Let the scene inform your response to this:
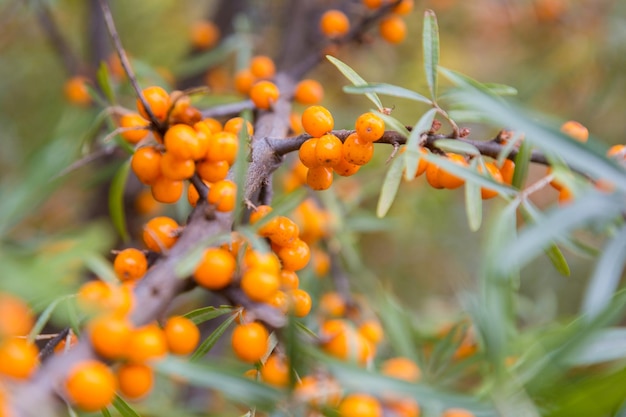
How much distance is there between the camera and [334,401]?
41 centimetres

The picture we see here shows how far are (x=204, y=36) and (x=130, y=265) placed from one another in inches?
29.7

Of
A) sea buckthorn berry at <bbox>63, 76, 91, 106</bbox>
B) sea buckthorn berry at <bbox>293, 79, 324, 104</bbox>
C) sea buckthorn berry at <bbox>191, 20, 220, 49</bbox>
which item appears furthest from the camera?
sea buckthorn berry at <bbox>191, 20, 220, 49</bbox>

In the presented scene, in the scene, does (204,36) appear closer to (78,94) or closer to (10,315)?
(78,94)

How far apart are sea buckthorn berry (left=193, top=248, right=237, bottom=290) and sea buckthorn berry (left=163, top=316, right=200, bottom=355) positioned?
0.09 ft

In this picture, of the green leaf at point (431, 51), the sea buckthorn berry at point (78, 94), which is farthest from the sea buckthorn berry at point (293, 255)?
the sea buckthorn berry at point (78, 94)

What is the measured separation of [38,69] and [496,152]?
1.30m

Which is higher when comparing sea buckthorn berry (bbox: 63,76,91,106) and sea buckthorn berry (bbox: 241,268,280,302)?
sea buckthorn berry (bbox: 241,268,280,302)

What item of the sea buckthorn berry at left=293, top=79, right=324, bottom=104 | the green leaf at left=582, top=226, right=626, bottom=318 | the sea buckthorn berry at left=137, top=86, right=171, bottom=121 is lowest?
the sea buckthorn berry at left=293, top=79, right=324, bottom=104

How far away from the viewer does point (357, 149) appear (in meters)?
0.42

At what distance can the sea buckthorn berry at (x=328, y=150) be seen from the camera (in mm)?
422

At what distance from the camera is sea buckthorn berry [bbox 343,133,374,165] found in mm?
424

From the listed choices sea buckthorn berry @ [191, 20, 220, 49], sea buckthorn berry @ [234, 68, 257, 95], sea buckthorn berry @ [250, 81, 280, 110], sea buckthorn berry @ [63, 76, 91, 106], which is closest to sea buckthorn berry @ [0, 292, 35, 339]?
sea buckthorn berry @ [250, 81, 280, 110]

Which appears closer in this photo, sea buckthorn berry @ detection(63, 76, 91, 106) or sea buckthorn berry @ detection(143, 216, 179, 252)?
sea buckthorn berry @ detection(143, 216, 179, 252)

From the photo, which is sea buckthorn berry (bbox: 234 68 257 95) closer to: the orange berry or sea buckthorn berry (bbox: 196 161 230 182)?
sea buckthorn berry (bbox: 196 161 230 182)
